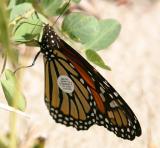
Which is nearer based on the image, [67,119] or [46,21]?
[46,21]

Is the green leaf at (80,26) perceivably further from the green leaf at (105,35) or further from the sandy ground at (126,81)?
the sandy ground at (126,81)

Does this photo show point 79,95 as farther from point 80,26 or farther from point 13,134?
point 13,134

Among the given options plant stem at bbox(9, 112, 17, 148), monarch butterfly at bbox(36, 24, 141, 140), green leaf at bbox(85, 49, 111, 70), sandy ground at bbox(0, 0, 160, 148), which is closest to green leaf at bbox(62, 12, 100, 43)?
green leaf at bbox(85, 49, 111, 70)

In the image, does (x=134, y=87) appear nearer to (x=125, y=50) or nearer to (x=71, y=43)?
(x=125, y=50)

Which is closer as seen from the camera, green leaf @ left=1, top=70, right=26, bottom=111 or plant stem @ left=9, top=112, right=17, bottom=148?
plant stem @ left=9, top=112, right=17, bottom=148

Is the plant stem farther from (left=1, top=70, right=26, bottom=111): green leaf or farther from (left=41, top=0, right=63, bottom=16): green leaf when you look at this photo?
(left=41, top=0, right=63, bottom=16): green leaf

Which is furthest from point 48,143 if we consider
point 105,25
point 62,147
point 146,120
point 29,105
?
point 105,25
